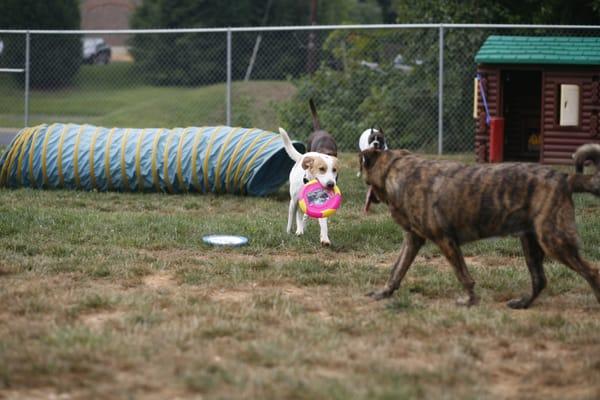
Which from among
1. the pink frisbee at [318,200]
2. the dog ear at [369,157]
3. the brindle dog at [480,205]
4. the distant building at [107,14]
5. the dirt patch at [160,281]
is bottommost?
the dirt patch at [160,281]

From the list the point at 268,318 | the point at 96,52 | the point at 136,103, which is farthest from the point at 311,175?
the point at 96,52

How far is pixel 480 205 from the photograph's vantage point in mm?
6613

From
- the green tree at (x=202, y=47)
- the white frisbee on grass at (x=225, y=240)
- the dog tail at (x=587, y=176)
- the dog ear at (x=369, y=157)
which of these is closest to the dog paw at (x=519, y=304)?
the dog tail at (x=587, y=176)

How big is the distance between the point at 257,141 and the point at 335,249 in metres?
3.66

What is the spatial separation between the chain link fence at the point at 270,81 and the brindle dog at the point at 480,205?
852cm

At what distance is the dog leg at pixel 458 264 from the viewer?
6664 millimetres

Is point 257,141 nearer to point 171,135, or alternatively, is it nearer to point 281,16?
point 171,135

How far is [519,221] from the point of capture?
655 cm

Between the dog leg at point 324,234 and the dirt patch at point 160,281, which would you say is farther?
the dog leg at point 324,234

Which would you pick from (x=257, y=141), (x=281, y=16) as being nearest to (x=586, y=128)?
(x=257, y=141)

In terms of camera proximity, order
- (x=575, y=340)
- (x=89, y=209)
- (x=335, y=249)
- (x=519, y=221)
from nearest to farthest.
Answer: (x=575, y=340)
(x=519, y=221)
(x=335, y=249)
(x=89, y=209)

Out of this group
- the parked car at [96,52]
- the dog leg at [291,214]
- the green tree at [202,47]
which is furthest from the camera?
the parked car at [96,52]

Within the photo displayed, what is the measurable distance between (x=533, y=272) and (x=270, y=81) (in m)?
16.6

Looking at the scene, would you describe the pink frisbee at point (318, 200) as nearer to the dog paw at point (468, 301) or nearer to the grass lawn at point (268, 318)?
the grass lawn at point (268, 318)
